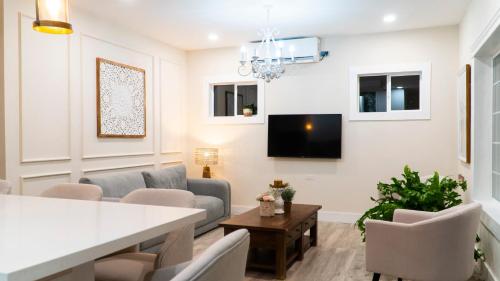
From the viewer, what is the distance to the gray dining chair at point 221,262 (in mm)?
870

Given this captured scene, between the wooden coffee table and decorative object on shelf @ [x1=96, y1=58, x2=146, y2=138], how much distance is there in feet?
7.18

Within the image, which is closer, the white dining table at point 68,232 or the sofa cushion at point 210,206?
the white dining table at point 68,232

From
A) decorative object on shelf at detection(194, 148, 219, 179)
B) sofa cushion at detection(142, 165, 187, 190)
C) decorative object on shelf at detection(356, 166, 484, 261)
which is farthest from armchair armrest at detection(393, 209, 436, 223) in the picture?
decorative object on shelf at detection(194, 148, 219, 179)

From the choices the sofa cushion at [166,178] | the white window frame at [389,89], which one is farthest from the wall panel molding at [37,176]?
the white window frame at [389,89]

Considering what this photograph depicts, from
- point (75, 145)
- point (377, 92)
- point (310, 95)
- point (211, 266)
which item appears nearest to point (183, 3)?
point (75, 145)

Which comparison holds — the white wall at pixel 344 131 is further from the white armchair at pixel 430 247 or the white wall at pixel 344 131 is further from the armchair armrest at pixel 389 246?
the armchair armrest at pixel 389 246

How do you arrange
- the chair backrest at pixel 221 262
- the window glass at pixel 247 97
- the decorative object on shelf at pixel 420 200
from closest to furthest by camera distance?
the chair backrest at pixel 221 262 → the decorative object on shelf at pixel 420 200 → the window glass at pixel 247 97

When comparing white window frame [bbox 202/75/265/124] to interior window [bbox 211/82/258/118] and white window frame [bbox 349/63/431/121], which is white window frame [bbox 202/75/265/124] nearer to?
interior window [bbox 211/82/258/118]

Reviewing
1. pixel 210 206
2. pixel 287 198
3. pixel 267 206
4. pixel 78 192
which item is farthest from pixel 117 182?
pixel 78 192

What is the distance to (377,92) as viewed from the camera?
583cm

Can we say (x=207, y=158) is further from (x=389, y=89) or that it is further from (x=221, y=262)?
(x=221, y=262)

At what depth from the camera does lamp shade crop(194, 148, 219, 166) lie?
639 cm

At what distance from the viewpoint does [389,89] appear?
18.9ft

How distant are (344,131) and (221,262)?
203 inches
